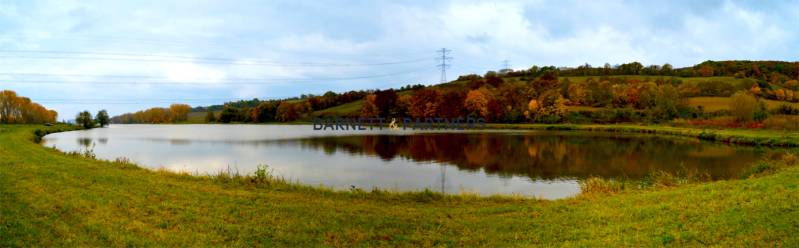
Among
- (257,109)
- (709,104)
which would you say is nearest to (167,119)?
(257,109)

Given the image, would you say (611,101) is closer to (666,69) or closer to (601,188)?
A: (666,69)

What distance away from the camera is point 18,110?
83.4m

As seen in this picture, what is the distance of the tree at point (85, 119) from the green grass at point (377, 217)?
281 feet

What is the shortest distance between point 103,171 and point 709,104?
8959 cm

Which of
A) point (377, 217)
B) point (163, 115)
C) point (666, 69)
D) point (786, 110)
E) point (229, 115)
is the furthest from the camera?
point (163, 115)

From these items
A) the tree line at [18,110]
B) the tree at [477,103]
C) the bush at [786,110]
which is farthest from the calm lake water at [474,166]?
the tree line at [18,110]

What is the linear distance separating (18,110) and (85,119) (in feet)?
41.1

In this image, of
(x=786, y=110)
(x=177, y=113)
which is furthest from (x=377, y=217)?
(x=177, y=113)

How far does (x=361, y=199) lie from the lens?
11523 mm

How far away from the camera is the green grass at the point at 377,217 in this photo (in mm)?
7230

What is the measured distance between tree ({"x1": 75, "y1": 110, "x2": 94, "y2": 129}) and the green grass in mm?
85606

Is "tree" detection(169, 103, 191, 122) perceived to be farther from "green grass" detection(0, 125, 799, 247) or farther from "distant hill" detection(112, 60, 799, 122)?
"green grass" detection(0, 125, 799, 247)

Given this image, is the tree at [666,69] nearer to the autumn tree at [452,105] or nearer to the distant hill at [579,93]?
the distant hill at [579,93]

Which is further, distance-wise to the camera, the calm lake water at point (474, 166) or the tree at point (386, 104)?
the tree at point (386, 104)
